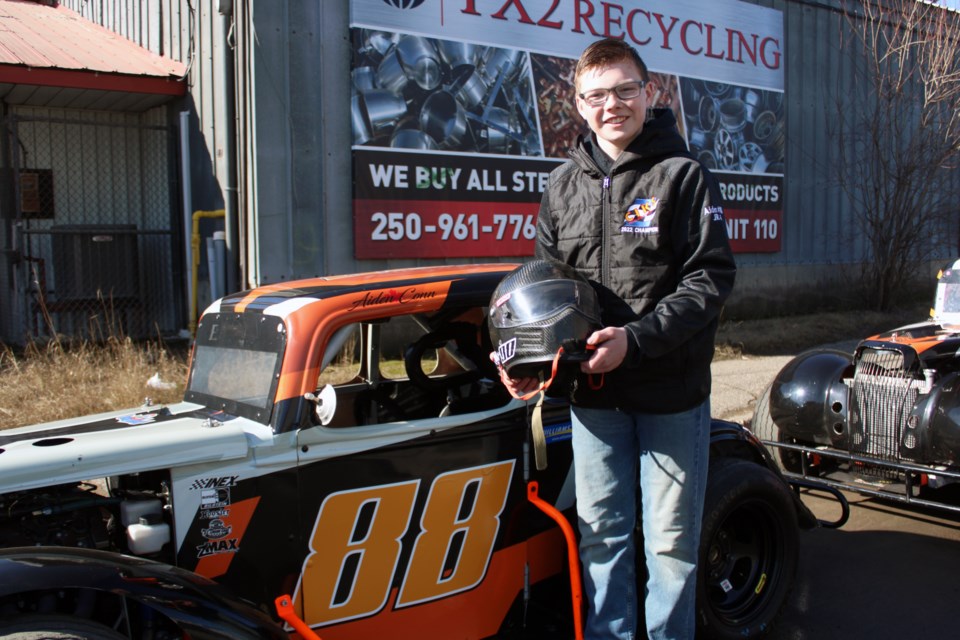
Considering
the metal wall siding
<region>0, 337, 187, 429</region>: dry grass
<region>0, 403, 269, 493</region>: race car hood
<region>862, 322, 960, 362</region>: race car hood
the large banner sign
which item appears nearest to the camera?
<region>0, 403, 269, 493</region>: race car hood

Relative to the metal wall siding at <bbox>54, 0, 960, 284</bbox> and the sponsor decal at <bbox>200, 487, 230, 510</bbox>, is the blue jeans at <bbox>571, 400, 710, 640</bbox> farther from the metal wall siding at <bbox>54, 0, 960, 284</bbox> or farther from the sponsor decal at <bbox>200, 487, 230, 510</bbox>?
the metal wall siding at <bbox>54, 0, 960, 284</bbox>

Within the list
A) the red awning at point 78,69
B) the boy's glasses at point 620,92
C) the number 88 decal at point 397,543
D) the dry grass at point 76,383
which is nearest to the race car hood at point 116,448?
Result: the number 88 decal at point 397,543

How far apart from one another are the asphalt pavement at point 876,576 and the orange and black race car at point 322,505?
47cm

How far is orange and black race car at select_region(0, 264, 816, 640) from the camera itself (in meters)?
2.28

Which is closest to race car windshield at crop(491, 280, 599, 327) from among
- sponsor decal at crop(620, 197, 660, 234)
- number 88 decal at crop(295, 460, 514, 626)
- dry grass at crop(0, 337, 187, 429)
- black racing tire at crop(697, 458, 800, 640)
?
sponsor decal at crop(620, 197, 660, 234)

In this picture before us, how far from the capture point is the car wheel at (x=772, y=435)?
17.3 feet

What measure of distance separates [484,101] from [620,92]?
273 inches

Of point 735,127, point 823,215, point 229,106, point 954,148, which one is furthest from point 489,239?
point 954,148

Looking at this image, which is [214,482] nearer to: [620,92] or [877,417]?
[620,92]

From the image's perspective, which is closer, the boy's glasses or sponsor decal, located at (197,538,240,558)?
sponsor decal, located at (197,538,240,558)

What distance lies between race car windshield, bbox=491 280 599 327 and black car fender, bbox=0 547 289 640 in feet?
3.71

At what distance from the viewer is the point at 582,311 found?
96.7 inches

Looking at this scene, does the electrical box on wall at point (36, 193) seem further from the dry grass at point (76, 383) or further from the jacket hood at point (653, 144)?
the jacket hood at point (653, 144)

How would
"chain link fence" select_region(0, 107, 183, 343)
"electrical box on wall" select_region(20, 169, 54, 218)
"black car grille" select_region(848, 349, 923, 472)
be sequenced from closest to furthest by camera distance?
"black car grille" select_region(848, 349, 923, 472), "chain link fence" select_region(0, 107, 183, 343), "electrical box on wall" select_region(20, 169, 54, 218)
